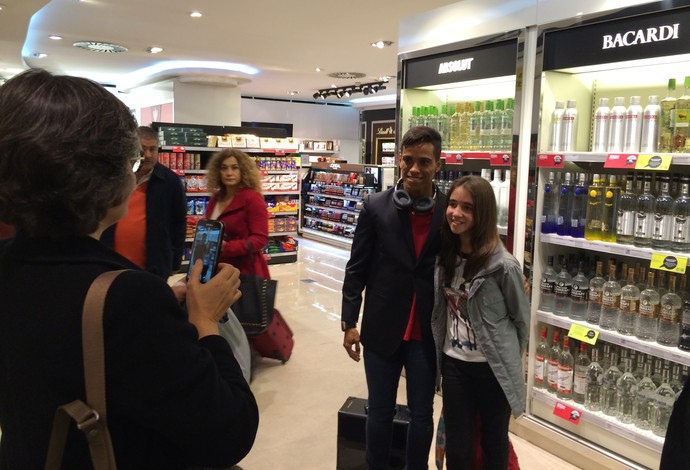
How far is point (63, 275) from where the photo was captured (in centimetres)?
84

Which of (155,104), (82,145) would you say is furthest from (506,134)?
(155,104)

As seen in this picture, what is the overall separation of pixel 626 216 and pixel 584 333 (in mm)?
652

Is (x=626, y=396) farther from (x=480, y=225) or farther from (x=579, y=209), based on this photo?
(x=480, y=225)

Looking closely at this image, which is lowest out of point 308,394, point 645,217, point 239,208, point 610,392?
point 308,394

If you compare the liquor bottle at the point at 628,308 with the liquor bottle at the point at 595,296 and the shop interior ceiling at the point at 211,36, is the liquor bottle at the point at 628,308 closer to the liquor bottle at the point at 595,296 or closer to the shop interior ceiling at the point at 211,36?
the liquor bottle at the point at 595,296

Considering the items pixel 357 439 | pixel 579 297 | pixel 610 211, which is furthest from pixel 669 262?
pixel 357 439

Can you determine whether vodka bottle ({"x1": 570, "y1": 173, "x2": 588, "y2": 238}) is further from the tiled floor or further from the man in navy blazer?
the tiled floor

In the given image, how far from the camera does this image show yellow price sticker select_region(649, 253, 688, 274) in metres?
2.46

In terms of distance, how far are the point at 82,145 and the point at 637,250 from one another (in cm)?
259

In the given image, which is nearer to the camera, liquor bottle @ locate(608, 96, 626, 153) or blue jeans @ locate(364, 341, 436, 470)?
blue jeans @ locate(364, 341, 436, 470)

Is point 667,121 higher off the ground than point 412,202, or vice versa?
point 667,121

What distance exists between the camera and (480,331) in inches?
86.6

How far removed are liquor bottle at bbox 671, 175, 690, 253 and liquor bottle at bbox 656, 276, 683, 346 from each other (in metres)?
0.26

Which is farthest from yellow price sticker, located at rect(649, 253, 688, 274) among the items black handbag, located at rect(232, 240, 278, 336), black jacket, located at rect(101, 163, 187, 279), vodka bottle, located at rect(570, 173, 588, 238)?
black jacket, located at rect(101, 163, 187, 279)
